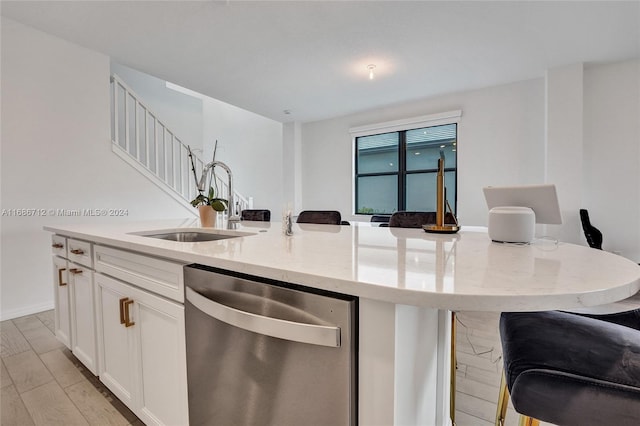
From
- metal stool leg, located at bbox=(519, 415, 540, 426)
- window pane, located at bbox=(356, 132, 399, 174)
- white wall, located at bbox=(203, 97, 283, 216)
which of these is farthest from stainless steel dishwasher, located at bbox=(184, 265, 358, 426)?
white wall, located at bbox=(203, 97, 283, 216)

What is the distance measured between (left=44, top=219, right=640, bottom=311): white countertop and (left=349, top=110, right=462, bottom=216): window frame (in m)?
3.78

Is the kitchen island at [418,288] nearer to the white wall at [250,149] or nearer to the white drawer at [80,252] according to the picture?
the white drawer at [80,252]

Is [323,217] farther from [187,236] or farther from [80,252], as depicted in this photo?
[80,252]

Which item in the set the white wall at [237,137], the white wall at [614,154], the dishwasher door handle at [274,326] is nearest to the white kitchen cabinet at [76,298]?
the dishwasher door handle at [274,326]

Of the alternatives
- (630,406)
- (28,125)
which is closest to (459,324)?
(630,406)

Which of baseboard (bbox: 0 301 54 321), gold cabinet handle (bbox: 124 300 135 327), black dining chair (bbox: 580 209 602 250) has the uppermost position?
black dining chair (bbox: 580 209 602 250)

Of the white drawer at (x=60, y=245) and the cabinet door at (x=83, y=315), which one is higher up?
the white drawer at (x=60, y=245)

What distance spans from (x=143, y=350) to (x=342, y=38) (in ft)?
9.78

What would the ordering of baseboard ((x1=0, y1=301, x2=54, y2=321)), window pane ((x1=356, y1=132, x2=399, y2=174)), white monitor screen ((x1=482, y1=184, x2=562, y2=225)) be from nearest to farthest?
white monitor screen ((x1=482, y1=184, x2=562, y2=225)) → baseboard ((x1=0, y1=301, x2=54, y2=321)) → window pane ((x1=356, y1=132, x2=399, y2=174))

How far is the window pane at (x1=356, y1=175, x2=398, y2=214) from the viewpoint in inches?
200

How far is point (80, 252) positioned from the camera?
5.13ft

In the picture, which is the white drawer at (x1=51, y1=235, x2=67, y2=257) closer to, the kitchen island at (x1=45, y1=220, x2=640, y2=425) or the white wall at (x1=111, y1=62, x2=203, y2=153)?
the kitchen island at (x1=45, y1=220, x2=640, y2=425)

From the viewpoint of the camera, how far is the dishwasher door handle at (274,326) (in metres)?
0.63

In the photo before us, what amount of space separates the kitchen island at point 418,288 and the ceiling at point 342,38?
2.40 meters
